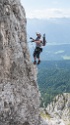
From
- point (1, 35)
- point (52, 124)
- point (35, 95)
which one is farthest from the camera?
point (52, 124)

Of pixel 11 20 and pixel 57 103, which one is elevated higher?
pixel 11 20

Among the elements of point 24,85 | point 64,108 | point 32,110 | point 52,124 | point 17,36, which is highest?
point 17,36

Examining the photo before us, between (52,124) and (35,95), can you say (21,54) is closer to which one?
(35,95)

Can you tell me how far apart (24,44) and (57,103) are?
121 meters

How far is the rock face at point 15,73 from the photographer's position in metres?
33.7

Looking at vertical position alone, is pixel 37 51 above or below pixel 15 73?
above

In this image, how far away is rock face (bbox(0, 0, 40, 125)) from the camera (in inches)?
1328

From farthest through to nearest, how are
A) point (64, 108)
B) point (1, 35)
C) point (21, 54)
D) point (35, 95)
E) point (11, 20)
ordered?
1. point (64, 108)
2. point (35, 95)
3. point (21, 54)
4. point (11, 20)
5. point (1, 35)

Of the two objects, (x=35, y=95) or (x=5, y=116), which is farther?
(x=35, y=95)

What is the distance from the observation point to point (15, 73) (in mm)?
36281

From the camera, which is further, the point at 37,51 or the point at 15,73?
the point at 37,51

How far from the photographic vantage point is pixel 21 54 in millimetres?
37969

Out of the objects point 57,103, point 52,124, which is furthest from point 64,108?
point 52,124

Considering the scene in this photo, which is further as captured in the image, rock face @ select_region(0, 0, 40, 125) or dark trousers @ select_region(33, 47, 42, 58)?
dark trousers @ select_region(33, 47, 42, 58)
